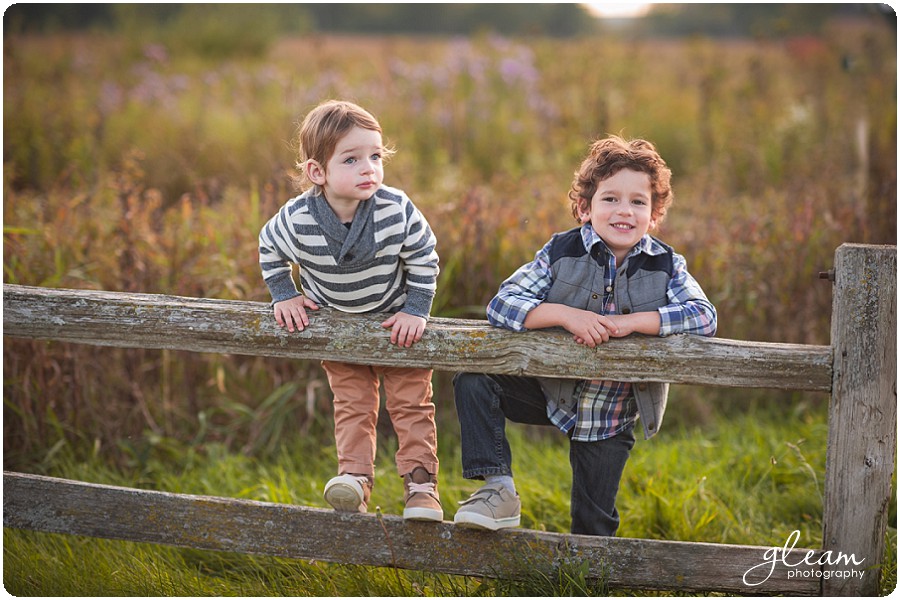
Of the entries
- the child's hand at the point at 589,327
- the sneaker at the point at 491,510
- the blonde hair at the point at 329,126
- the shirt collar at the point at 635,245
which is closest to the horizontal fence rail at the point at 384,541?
the sneaker at the point at 491,510

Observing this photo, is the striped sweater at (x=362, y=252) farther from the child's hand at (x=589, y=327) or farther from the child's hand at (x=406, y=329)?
the child's hand at (x=589, y=327)

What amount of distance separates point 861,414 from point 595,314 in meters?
0.93

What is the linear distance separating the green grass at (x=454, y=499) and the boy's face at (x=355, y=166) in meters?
1.44

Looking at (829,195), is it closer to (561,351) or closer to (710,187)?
(710,187)

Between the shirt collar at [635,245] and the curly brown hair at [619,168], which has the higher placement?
the curly brown hair at [619,168]

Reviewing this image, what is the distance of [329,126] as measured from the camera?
273 cm

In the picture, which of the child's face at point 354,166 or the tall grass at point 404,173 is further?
the tall grass at point 404,173

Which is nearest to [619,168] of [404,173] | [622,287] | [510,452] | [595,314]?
[622,287]

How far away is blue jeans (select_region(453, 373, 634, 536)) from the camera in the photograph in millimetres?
2836

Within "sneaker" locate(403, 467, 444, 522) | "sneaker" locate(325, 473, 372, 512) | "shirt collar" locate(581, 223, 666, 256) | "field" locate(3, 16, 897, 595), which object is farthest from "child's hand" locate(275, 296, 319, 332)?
"shirt collar" locate(581, 223, 666, 256)

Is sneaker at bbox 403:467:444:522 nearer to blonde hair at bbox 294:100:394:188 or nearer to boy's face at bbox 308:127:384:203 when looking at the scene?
boy's face at bbox 308:127:384:203

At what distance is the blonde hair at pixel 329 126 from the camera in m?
2.73

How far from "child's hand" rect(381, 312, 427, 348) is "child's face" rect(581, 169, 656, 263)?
70 cm

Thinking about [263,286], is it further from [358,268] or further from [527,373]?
[527,373]
